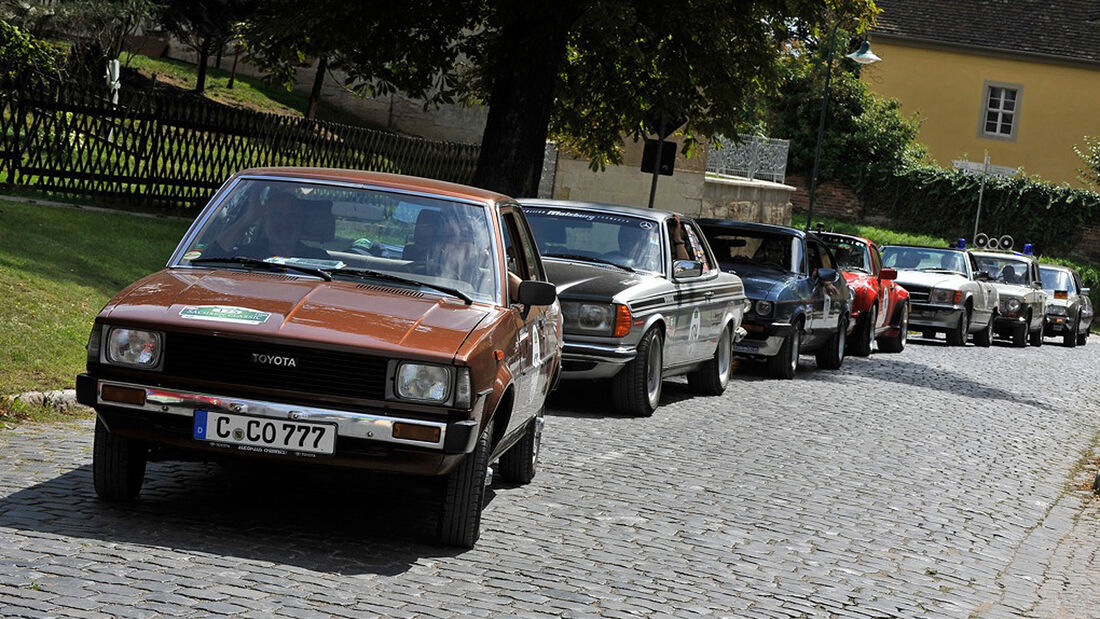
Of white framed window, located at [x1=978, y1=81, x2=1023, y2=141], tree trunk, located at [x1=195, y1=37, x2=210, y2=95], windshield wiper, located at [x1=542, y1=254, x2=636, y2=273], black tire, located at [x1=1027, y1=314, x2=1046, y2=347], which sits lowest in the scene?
black tire, located at [x1=1027, y1=314, x2=1046, y2=347]

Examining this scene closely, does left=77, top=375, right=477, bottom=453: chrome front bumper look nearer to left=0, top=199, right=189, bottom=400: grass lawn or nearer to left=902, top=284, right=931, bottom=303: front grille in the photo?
left=0, top=199, right=189, bottom=400: grass lawn

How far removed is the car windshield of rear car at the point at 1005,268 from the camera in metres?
31.9

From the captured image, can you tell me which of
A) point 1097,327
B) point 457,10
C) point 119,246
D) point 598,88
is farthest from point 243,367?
point 1097,327

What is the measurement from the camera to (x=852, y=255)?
23.6 m

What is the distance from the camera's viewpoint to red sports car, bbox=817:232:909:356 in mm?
22516

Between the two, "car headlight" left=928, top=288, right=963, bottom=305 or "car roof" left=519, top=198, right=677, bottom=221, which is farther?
"car headlight" left=928, top=288, right=963, bottom=305

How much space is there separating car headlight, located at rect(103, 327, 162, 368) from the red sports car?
1654cm

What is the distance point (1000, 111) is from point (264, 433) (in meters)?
54.0

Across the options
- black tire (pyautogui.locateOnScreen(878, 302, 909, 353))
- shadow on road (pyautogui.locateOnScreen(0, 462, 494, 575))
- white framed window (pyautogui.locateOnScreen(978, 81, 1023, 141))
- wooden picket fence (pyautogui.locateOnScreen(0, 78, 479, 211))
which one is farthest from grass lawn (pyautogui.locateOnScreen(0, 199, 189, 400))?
white framed window (pyautogui.locateOnScreen(978, 81, 1023, 141))

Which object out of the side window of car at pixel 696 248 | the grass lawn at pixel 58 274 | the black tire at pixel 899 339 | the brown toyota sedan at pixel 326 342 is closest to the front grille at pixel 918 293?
the black tire at pixel 899 339

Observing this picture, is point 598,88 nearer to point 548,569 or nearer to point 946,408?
point 946,408

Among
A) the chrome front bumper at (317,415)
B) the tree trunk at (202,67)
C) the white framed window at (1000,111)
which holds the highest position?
the white framed window at (1000,111)

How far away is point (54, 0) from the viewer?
113ft

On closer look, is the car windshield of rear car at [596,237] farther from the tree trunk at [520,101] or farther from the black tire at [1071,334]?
the black tire at [1071,334]
